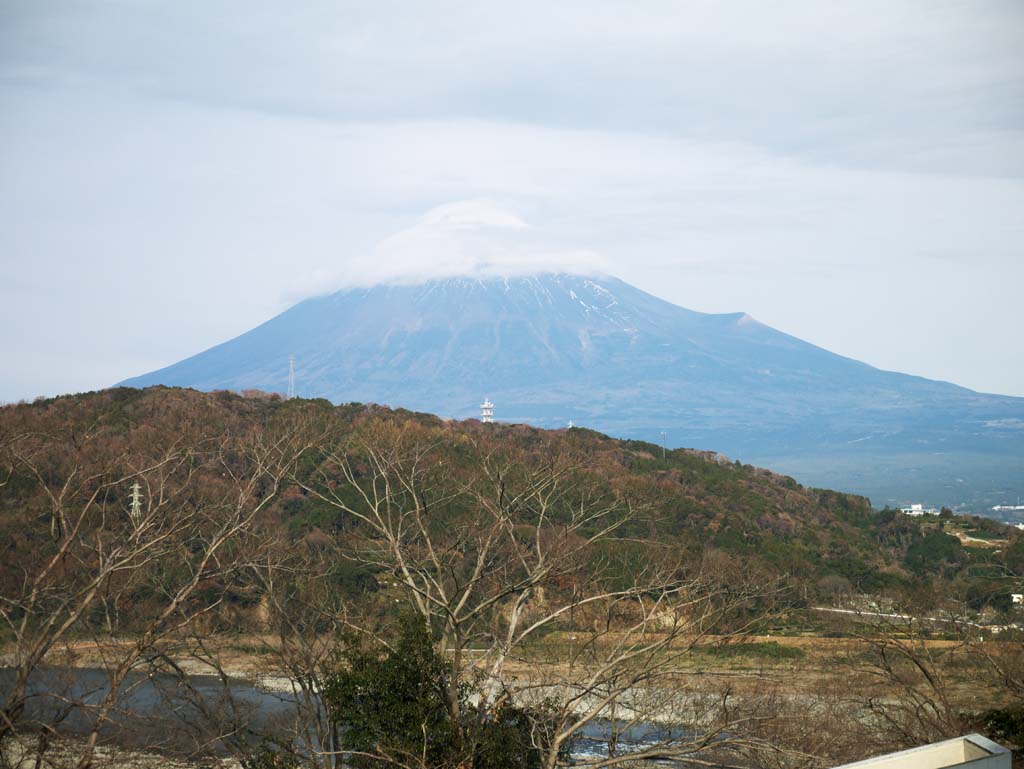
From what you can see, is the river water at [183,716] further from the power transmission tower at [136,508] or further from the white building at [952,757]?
the white building at [952,757]

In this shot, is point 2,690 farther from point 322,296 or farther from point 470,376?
point 322,296

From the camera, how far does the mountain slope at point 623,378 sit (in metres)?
141

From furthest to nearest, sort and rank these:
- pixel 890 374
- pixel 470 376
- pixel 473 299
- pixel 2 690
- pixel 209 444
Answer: pixel 890 374, pixel 473 299, pixel 470 376, pixel 209 444, pixel 2 690

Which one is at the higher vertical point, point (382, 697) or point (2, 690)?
point (382, 697)

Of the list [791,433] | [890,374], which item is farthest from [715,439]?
[890,374]

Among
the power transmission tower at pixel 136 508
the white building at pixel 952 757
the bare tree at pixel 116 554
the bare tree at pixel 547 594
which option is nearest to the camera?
the white building at pixel 952 757

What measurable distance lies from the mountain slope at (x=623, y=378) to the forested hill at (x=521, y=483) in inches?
3327

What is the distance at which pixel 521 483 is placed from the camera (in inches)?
1060

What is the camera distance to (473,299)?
16612 centimetres

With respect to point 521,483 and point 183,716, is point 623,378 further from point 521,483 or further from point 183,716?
point 183,716

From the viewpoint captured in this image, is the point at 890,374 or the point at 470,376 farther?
the point at 890,374

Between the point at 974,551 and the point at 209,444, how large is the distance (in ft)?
82.7

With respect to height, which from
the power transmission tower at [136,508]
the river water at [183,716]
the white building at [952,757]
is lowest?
the river water at [183,716]

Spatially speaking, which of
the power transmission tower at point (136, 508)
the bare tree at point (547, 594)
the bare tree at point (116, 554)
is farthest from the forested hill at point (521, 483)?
the power transmission tower at point (136, 508)
